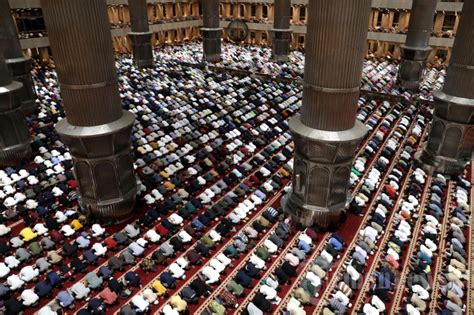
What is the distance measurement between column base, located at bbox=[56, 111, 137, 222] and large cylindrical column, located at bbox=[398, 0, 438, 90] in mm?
24570

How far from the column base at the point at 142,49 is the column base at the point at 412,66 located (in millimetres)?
23703

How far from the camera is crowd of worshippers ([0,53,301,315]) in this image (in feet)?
40.1

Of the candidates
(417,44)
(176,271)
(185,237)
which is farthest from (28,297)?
(417,44)

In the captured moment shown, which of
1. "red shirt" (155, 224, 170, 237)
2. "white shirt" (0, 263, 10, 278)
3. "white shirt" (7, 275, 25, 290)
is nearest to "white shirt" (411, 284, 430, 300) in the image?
"red shirt" (155, 224, 170, 237)

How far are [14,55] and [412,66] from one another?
29.5 meters

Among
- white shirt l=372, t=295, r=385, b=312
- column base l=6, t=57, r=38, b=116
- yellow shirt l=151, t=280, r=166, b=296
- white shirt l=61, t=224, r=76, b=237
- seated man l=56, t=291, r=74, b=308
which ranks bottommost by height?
white shirt l=372, t=295, r=385, b=312

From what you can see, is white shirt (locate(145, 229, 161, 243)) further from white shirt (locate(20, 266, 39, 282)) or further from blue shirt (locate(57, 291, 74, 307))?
white shirt (locate(20, 266, 39, 282))

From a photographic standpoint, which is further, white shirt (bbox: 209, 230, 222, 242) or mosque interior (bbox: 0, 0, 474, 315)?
white shirt (bbox: 209, 230, 222, 242)

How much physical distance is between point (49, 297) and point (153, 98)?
1886 cm

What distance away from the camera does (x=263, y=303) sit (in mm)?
11406

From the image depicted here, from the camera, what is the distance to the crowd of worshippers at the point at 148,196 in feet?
40.1

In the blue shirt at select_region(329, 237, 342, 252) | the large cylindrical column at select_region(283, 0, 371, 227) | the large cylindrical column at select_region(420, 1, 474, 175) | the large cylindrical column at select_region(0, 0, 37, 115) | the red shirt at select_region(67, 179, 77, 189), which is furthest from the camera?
the large cylindrical column at select_region(0, 0, 37, 115)

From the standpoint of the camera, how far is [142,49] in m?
37.3

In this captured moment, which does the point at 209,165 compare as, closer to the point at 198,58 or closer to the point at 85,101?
the point at 85,101
